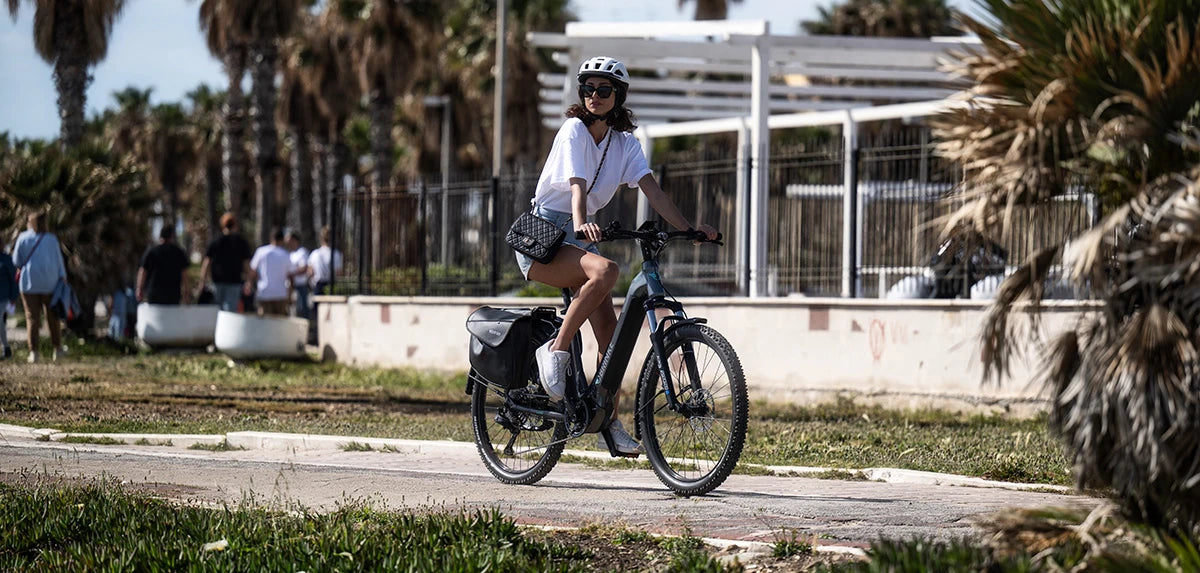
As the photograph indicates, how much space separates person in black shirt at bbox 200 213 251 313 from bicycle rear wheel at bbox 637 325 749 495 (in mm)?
14254

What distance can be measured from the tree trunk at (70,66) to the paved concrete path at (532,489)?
61.7 ft

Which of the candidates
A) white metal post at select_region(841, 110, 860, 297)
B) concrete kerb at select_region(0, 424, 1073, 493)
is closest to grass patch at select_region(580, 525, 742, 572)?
concrete kerb at select_region(0, 424, 1073, 493)

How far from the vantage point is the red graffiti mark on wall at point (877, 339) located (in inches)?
513

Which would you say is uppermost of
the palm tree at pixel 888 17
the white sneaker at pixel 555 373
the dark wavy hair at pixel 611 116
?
the palm tree at pixel 888 17

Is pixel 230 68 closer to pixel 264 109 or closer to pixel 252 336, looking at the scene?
pixel 264 109

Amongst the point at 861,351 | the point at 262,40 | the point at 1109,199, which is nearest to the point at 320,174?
the point at 262,40

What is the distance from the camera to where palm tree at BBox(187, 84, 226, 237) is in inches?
2505

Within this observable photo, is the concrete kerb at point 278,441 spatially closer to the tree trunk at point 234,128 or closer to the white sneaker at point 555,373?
the white sneaker at point 555,373

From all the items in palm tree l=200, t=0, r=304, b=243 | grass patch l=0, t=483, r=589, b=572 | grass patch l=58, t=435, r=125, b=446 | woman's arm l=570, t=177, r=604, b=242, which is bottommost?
grass patch l=58, t=435, r=125, b=446

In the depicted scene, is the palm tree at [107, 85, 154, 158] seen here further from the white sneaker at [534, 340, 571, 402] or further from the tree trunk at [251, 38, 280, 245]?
the white sneaker at [534, 340, 571, 402]

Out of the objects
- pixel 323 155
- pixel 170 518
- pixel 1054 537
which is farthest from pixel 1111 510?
pixel 323 155

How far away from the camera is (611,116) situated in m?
7.00

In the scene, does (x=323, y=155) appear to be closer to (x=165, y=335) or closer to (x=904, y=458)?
(x=165, y=335)

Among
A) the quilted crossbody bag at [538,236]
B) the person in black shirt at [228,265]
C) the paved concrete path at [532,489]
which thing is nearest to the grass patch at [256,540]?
the paved concrete path at [532,489]
